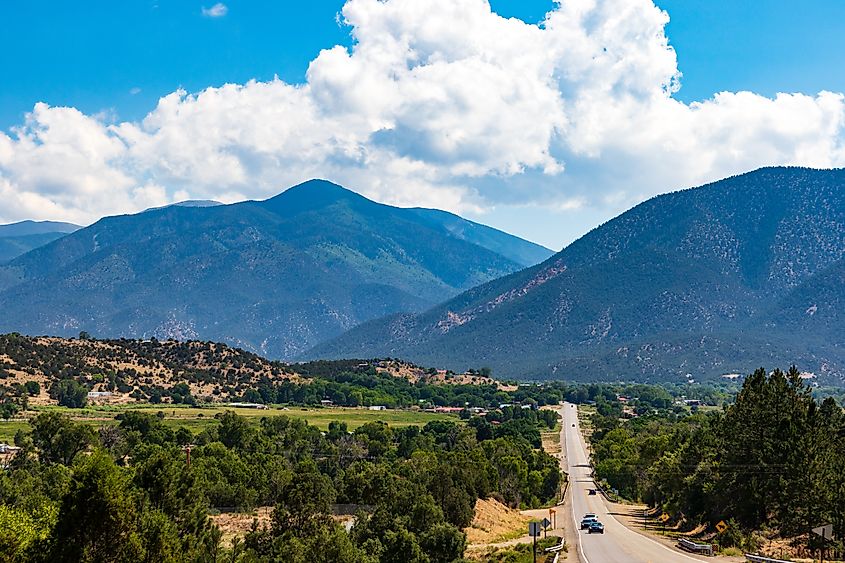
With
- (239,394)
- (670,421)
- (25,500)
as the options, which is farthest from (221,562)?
(239,394)

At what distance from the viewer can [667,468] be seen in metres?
81.4

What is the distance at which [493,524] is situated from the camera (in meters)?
67.9

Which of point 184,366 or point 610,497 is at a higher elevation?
point 184,366

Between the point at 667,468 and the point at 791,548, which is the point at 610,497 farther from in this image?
the point at 791,548

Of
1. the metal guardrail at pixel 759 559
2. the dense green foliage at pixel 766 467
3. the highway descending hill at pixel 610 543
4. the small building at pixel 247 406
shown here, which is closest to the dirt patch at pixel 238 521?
the highway descending hill at pixel 610 543

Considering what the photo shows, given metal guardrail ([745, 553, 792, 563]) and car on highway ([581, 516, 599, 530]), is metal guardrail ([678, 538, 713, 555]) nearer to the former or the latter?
metal guardrail ([745, 553, 792, 563])

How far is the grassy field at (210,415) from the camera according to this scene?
358 ft

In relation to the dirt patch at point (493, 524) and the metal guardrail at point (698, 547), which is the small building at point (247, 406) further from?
the metal guardrail at point (698, 547)

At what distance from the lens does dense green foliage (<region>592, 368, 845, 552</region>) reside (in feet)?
153

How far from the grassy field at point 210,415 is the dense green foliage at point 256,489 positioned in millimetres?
5390

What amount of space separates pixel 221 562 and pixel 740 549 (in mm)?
25629

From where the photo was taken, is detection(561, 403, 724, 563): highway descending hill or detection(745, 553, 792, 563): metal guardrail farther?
detection(561, 403, 724, 563): highway descending hill

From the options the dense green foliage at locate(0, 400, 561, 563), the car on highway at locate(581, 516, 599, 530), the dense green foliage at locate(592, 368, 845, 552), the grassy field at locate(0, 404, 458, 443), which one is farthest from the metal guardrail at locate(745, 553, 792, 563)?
the grassy field at locate(0, 404, 458, 443)

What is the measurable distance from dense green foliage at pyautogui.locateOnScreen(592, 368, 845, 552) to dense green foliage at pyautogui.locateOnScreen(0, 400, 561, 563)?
16037 millimetres
